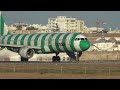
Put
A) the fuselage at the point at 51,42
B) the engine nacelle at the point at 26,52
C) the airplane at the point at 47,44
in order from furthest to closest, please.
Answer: the engine nacelle at the point at 26,52 → the airplane at the point at 47,44 → the fuselage at the point at 51,42

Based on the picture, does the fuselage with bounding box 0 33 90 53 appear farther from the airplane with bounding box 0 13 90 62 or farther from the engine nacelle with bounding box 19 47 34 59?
the engine nacelle with bounding box 19 47 34 59

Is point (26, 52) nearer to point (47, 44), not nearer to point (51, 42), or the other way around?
point (47, 44)

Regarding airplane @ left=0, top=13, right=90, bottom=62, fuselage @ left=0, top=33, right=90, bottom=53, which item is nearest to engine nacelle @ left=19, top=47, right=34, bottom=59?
airplane @ left=0, top=13, right=90, bottom=62

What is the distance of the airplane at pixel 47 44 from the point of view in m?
70.2

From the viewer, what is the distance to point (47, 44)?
243ft

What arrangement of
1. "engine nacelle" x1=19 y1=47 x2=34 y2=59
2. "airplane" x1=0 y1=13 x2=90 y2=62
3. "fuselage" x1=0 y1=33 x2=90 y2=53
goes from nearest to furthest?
"fuselage" x1=0 y1=33 x2=90 y2=53 < "airplane" x1=0 y1=13 x2=90 y2=62 < "engine nacelle" x1=19 y1=47 x2=34 y2=59

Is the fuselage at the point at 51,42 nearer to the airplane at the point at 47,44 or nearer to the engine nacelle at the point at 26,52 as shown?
the airplane at the point at 47,44

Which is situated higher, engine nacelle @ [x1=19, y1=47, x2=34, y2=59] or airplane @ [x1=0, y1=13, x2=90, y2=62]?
airplane @ [x1=0, y1=13, x2=90, y2=62]

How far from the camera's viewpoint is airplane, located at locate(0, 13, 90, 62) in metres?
70.2

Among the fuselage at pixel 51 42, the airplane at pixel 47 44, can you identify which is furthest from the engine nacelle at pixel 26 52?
the fuselage at pixel 51 42

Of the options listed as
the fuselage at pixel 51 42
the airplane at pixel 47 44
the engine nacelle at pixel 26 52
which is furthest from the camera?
the engine nacelle at pixel 26 52

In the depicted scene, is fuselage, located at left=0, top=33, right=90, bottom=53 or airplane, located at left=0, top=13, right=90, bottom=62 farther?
airplane, located at left=0, top=13, right=90, bottom=62
